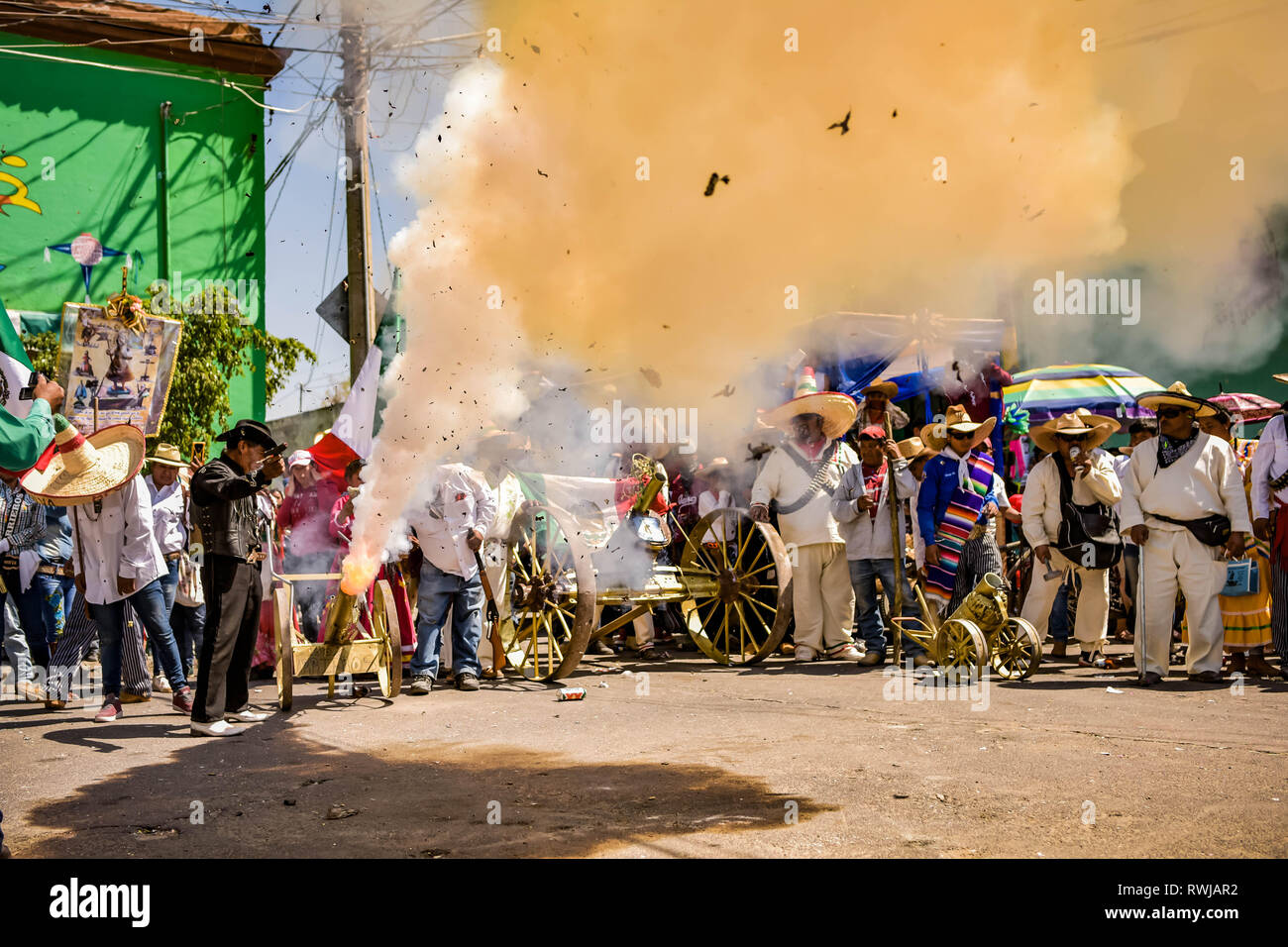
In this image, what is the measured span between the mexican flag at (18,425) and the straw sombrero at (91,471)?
2.14 metres

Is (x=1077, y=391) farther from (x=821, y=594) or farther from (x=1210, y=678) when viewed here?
(x=1210, y=678)

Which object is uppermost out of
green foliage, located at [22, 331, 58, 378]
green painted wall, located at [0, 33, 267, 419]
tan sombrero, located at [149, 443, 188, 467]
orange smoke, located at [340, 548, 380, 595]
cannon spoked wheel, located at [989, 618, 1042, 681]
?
green painted wall, located at [0, 33, 267, 419]

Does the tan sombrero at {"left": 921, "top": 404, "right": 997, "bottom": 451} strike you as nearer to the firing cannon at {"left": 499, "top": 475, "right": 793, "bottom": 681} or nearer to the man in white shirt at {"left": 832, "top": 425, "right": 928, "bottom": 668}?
the man in white shirt at {"left": 832, "top": 425, "right": 928, "bottom": 668}

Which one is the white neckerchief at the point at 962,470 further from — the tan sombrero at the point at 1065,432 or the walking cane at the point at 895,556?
the tan sombrero at the point at 1065,432

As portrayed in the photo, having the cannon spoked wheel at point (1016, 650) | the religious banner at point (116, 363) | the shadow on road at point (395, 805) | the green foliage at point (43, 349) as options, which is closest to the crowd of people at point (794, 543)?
the cannon spoked wheel at point (1016, 650)

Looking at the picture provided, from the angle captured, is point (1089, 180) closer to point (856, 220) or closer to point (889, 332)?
point (856, 220)

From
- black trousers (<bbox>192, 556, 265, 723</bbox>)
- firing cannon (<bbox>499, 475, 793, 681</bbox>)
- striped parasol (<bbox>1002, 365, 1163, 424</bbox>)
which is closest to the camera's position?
black trousers (<bbox>192, 556, 265, 723</bbox>)

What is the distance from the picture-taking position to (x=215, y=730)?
675cm

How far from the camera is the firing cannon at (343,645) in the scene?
291 inches

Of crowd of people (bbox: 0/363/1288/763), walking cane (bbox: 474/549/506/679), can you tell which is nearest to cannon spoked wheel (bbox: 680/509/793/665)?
crowd of people (bbox: 0/363/1288/763)

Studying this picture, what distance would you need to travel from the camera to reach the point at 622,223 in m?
6.14

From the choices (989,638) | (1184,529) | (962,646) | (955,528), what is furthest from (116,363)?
(1184,529)

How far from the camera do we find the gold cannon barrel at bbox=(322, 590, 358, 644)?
759cm

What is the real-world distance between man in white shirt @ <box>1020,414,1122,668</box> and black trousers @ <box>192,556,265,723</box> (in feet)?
19.8
